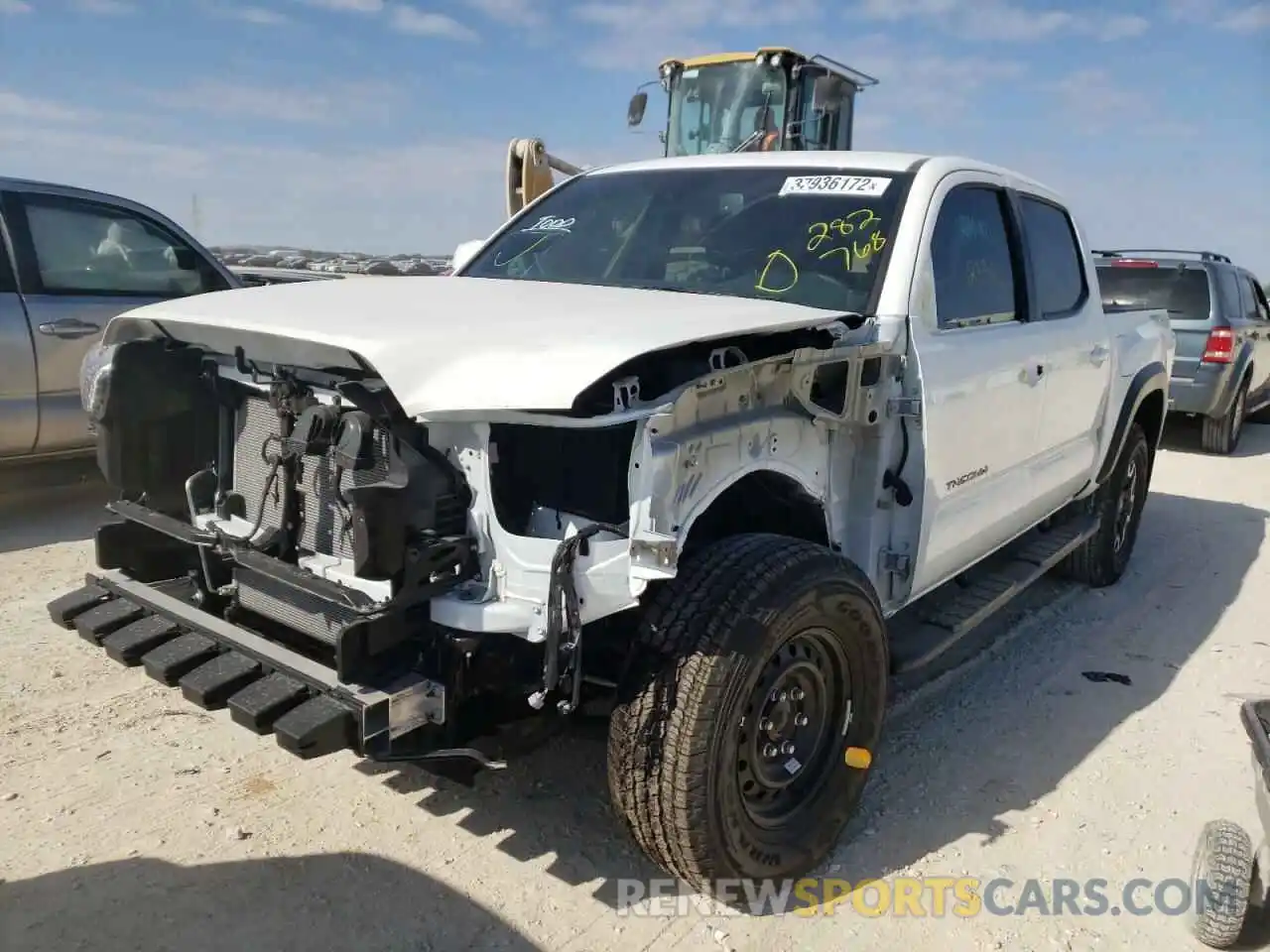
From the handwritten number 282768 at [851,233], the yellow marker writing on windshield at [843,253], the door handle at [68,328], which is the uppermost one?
the handwritten number 282768 at [851,233]

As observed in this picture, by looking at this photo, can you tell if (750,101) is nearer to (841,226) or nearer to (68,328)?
(68,328)

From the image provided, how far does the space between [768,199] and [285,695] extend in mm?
2341

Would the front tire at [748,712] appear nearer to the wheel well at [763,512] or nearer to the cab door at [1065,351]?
the wheel well at [763,512]

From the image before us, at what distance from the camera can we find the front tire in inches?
96.3

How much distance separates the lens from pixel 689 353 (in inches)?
98.0

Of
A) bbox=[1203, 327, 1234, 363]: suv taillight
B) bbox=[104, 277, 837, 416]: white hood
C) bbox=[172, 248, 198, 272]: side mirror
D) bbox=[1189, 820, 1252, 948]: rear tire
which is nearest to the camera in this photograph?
bbox=[104, 277, 837, 416]: white hood

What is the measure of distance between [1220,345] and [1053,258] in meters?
6.21

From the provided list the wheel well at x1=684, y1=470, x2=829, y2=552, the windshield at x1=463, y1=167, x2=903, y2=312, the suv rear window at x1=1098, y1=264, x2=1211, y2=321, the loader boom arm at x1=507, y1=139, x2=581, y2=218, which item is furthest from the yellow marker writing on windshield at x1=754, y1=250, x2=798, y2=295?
the suv rear window at x1=1098, y1=264, x2=1211, y2=321

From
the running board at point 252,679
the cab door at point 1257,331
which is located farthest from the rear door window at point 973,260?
the cab door at point 1257,331

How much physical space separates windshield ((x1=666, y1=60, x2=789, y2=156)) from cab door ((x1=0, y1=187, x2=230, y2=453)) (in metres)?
7.51

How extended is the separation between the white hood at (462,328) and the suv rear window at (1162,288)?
8.07 meters

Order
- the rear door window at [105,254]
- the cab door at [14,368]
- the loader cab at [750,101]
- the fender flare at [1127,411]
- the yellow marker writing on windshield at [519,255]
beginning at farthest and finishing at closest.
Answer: the loader cab at [750,101] → the rear door window at [105,254] → the cab door at [14,368] → the fender flare at [1127,411] → the yellow marker writing on windshield at [519,255]

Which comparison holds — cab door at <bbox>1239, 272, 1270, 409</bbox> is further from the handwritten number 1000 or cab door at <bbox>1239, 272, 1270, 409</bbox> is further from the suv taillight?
the handwritten number 1000

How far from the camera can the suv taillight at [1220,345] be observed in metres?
9.52
